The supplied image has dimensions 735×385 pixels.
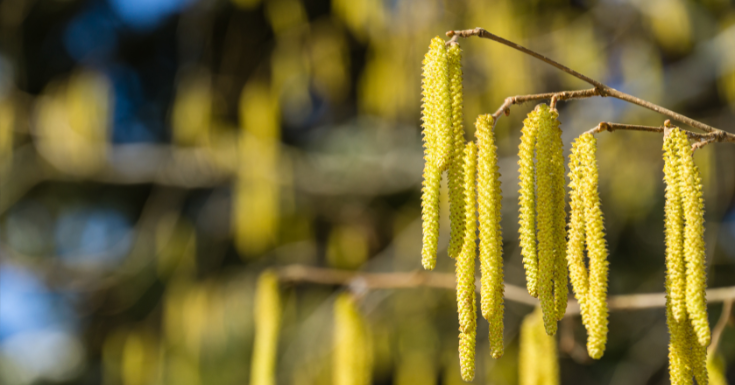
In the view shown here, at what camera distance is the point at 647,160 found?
7.23 feet

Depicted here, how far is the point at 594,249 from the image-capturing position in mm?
523

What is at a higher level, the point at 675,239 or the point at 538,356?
the point at 675,239

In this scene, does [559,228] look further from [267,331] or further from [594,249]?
[267,331]

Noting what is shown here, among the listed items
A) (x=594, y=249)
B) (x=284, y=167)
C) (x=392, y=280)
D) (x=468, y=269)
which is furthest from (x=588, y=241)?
(x=284, y=167)

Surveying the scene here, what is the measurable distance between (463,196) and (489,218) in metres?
0.04

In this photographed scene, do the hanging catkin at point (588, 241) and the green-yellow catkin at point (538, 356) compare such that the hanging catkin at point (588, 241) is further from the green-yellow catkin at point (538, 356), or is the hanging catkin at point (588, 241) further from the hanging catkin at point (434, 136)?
the green-yellow catkin at point (538, 356)

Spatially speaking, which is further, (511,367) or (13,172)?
(13,172)

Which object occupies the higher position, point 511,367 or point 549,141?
point 549,141

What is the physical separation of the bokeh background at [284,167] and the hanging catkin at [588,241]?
687 millimetres

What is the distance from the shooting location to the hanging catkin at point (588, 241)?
0.51m

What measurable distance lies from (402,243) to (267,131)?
33.1 inches

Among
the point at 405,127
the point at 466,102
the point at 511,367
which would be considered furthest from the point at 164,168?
the point at 511,367

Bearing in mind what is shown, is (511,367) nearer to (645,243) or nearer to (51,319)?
(645,243)

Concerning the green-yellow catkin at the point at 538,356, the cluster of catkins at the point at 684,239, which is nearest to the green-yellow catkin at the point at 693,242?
the cluster of catkins at the point at 684,239
